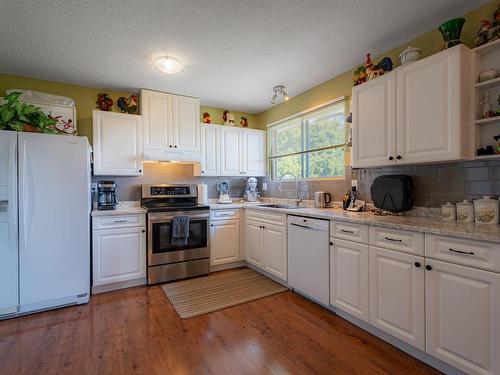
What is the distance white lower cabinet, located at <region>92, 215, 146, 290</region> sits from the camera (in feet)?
9.36

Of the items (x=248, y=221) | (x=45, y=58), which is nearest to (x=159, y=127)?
(x=45, y=58)

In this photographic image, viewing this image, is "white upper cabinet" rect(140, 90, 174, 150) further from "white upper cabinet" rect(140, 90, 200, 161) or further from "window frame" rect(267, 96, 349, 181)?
"window frame" rect(267, 96, 349, 181)

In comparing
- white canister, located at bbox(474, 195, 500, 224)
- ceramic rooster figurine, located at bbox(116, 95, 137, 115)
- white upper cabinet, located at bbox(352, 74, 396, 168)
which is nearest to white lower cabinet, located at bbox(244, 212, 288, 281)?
white upper cabinet, located at bbox(352, 74, 396, 168)

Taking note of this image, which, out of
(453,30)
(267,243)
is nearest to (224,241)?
(267,243)

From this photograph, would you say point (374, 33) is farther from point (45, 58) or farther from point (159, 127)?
point (45, 58)

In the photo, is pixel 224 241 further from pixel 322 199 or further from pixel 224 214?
pixel 322 199

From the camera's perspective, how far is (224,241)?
3604 millimetres

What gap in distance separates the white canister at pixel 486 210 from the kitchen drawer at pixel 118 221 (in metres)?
3.15

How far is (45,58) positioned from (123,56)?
79 cm

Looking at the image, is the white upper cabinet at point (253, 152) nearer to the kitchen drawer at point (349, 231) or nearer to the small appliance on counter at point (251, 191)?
the small appliance on counter at point (251, 191)

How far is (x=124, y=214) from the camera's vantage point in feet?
9.76

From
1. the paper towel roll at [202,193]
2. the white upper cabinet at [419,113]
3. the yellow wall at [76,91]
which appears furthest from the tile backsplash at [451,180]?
the yellow wall at [76,91]

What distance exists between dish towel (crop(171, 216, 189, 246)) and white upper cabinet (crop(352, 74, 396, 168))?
2055mm

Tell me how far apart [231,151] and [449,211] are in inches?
114
